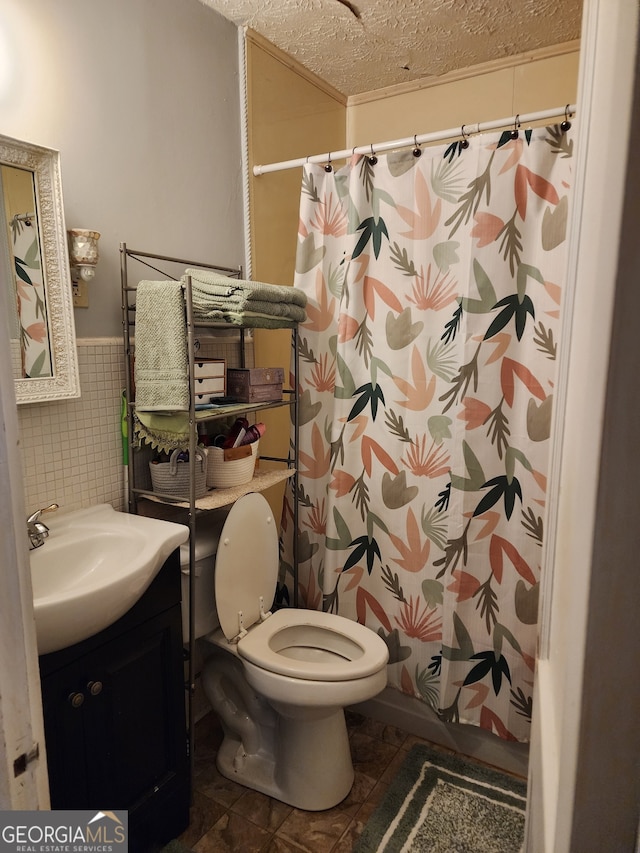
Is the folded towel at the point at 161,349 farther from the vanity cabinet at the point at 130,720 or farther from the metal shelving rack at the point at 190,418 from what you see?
the vanity cabinet at the point at 130,720

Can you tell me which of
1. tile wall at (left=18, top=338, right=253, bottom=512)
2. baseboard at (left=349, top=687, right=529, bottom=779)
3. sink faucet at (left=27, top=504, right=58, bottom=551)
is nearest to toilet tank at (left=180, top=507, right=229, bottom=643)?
tile wall at (left=18, top=338, right=253, bottom=512)

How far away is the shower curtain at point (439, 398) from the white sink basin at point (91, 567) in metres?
0.80

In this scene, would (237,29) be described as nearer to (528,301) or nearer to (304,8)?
(304,8)

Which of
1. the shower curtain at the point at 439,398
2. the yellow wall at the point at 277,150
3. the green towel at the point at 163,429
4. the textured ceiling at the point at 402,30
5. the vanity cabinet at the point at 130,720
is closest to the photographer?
the vanity cabinet at the point at 130,720

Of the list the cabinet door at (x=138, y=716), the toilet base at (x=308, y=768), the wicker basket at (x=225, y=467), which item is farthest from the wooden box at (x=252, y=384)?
the toilet base at (x=308, y=768)

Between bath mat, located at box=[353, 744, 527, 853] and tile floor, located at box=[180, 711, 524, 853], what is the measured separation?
5 centimetres

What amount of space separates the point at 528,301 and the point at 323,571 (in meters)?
1.21

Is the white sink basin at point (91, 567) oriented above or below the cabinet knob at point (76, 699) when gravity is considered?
above

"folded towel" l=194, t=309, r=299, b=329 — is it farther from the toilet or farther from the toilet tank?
the toilet tank

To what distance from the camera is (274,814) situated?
1.69 metres

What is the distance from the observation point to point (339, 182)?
195 centimetres

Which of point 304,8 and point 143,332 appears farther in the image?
point 304,8

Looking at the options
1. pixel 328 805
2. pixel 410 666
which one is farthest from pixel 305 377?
pixel 328 805

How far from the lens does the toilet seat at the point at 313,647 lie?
63.1 inches
